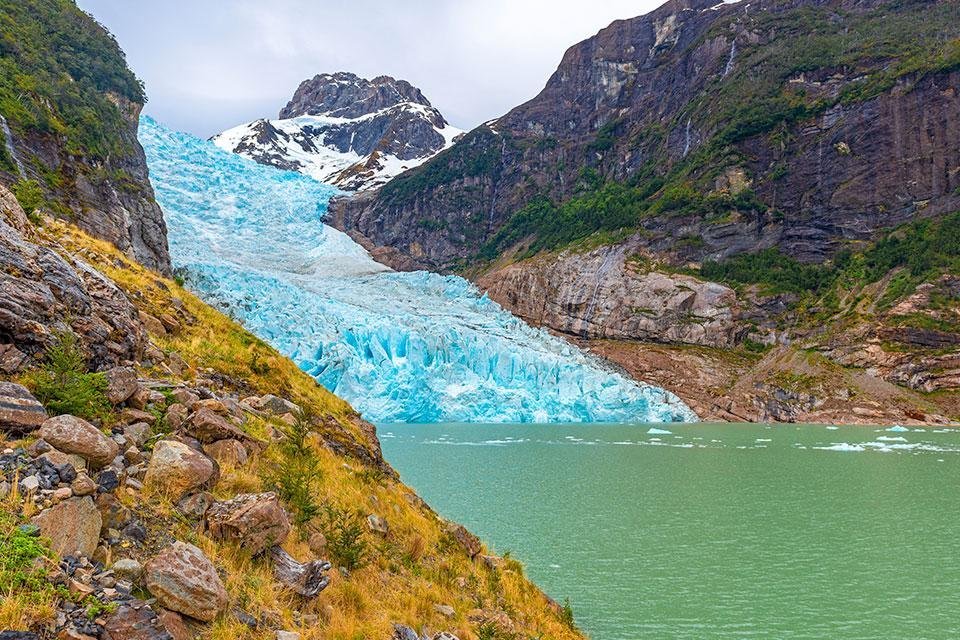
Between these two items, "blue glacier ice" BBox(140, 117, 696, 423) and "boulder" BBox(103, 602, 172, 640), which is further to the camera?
"blue glacier ice" BBox(140, 117, 696, 423)

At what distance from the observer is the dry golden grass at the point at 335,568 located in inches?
176

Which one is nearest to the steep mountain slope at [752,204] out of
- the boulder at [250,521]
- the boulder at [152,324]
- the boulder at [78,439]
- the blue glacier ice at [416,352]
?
the blue glacier ice at [416,352]

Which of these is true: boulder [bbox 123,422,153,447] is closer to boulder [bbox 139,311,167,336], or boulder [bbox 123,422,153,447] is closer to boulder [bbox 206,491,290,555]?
boulder [bbox 206,491,290,555]

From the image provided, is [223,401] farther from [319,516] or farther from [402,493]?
[402,493]

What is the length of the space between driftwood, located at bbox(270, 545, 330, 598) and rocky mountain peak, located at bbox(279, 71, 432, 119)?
654 ft

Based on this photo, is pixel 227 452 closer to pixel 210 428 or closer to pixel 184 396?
pixel 210 428

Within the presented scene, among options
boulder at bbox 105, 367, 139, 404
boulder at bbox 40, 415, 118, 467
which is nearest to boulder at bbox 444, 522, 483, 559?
boulder at bbox 105, 367, 139, 404

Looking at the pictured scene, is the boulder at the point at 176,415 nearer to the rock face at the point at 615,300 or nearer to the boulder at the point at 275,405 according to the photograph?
the boulder at the point at 275,405

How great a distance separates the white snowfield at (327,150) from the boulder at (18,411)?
130 meters

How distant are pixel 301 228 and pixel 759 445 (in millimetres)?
75847

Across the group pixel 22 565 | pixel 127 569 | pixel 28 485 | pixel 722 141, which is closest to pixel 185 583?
pixel 127 569

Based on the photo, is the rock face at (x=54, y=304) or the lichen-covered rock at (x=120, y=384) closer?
the rock face at (x=54, y=304)

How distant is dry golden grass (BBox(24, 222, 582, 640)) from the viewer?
446 centimetres

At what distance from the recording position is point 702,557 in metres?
12.6
